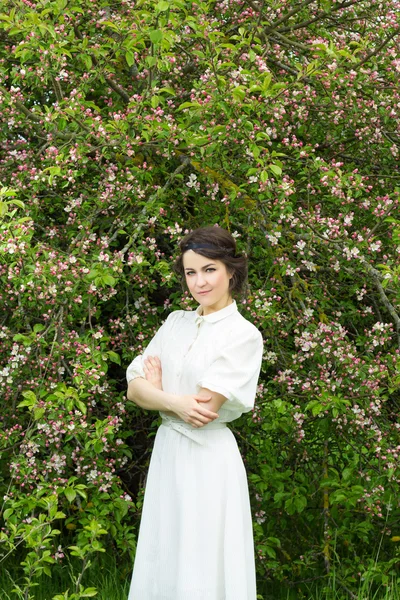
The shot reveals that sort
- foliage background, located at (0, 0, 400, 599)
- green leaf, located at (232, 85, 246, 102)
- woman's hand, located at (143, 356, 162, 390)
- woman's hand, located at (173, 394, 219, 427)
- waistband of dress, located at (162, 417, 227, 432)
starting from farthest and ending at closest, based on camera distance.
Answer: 1. foliage background, located at (0, 0, 400, 599)
2. green leaf, located at (232, 85, 246, 102)
3. woman's hand, located at (143, 356, 162, 390)
4. waistband of dress, located at (162, 417, 227, 432)
5. woman's hand, located at (173, 394, 219, 427)

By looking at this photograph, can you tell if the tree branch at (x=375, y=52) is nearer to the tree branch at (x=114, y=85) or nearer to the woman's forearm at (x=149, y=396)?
the tree branch at (x=114, y=85)

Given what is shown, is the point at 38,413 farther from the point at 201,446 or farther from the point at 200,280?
the point at 200,280

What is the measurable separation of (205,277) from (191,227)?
120 centimetres

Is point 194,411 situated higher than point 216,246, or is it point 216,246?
point 216,246

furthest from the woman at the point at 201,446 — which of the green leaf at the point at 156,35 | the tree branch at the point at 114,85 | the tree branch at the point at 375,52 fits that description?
the tree branch at the point at 375,52

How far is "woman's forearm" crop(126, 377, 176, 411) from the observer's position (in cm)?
318

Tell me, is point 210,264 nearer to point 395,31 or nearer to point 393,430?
point 393,430

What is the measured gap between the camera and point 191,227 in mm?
4457

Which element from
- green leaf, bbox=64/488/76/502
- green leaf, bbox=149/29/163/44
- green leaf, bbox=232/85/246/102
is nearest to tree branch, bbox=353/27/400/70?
green leaf, bbox=232/85/246/102

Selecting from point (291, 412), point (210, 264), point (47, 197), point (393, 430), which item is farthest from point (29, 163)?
point (393, 430)

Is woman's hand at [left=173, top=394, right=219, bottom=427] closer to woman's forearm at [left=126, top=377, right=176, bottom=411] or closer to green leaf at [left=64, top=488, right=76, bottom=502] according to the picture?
woman's forearm at [left=126, top=377, right=176, bottom=411]

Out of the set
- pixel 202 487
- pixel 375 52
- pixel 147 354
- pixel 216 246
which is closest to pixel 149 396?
pixel 147 354

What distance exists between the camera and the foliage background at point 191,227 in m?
3.63

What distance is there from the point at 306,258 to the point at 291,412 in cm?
72
